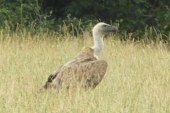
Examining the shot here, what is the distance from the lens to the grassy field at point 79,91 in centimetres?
548

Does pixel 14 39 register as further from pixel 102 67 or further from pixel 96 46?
pixel 102 67

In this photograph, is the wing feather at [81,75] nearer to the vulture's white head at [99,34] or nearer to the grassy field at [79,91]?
the grassy field at [79,91]

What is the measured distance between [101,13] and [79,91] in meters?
11.1

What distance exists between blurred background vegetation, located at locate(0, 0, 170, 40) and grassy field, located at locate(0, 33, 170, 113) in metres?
4.24

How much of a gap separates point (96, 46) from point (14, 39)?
3.22 m

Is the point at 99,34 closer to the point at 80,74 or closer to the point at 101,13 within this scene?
the point at 80,74

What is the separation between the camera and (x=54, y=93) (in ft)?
20.1

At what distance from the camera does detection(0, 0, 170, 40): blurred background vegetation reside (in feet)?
52.6

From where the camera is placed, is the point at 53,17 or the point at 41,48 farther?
the point at 53,17

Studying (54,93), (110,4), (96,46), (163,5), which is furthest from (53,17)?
(54,93)

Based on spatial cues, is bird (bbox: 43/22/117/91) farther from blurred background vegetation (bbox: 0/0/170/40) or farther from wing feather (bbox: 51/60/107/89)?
blurred background vegetation (bbox: 0/0/170/40)

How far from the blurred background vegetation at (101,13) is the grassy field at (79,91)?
4239mm

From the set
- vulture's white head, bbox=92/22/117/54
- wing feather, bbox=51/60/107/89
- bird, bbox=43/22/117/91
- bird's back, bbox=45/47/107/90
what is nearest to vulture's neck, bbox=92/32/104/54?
vulture's white head, bbox=92/22/117/54

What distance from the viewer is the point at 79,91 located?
20.1 feet
